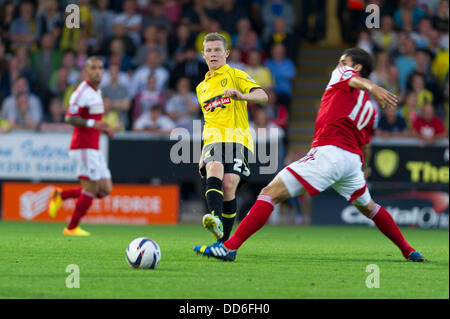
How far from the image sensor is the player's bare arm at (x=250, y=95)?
7.57 meters

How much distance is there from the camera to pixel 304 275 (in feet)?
22.6

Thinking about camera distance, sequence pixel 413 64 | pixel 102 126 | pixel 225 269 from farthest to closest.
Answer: pixel 413 64, pixel 102 126, pixel 225 269

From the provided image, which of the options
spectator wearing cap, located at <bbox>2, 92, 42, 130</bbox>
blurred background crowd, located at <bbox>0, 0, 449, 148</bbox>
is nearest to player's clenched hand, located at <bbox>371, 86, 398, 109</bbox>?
blurred background crowd, located at <bbox>0, 0, 449, 148</bbox>

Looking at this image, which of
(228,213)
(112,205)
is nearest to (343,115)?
(228,213)

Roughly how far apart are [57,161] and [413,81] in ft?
21.9

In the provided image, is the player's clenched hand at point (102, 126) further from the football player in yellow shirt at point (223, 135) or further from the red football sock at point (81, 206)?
the football player in yellow shirt at point (223, 135)

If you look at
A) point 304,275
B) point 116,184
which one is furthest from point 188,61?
point 304,275

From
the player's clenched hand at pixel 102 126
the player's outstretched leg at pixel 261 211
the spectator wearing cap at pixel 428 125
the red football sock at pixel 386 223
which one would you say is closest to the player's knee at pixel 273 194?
the player's outstretched leg at pixel 261 211

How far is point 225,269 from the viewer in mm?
7070

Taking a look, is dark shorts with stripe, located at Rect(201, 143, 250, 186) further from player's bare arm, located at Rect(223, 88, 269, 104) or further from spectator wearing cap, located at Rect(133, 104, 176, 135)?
spectator wearing cap, located at Rect(133, 104, 176, 135)

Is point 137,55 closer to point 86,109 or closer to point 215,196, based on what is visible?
point 86,109

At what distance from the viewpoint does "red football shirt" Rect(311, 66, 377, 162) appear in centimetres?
749

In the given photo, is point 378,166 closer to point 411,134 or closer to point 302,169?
point 411,134

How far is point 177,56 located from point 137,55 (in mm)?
818
